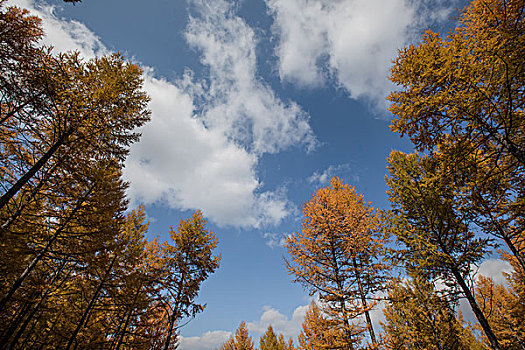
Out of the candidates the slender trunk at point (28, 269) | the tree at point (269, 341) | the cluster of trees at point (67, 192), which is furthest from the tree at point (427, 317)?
the tree at point (269, 341)

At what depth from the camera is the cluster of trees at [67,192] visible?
5.94 meters

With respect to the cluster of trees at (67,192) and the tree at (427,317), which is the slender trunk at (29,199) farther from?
the tree at (427,317)

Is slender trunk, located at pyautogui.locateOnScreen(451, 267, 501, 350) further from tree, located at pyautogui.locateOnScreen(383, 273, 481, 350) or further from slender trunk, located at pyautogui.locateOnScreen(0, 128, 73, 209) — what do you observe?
slender trunk, located at pyautogui.locateOnScreen(0, 128, 73, 209)

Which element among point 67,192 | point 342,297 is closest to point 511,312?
point 342,297

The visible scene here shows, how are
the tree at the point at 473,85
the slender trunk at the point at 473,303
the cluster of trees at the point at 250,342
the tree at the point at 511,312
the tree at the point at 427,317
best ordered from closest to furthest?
1. the tree at the point at 473,85
2. the slender trunk at the point at 473,303
3. the tree at the point at 427,317
4. the tree at the point at 511,312
5. the cluster of trees at the point at 250,342

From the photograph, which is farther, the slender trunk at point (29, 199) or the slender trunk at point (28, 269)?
the slender trunk at point (29, 199)

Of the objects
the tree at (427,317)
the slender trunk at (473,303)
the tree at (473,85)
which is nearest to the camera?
the tree at (473,85)

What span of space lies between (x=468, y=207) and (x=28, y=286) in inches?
714

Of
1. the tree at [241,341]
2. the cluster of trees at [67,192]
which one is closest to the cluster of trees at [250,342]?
the tree at [241,341]

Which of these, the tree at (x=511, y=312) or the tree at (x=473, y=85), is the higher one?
the tree at (x=473, y=85)

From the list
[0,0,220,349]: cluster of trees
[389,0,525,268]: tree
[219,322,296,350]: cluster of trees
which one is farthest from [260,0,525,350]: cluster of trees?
[219,322,296,350]: cluster of trees

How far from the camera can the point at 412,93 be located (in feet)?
22.9

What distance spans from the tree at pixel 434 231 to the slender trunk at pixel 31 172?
1274cm

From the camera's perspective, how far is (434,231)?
839 cm
